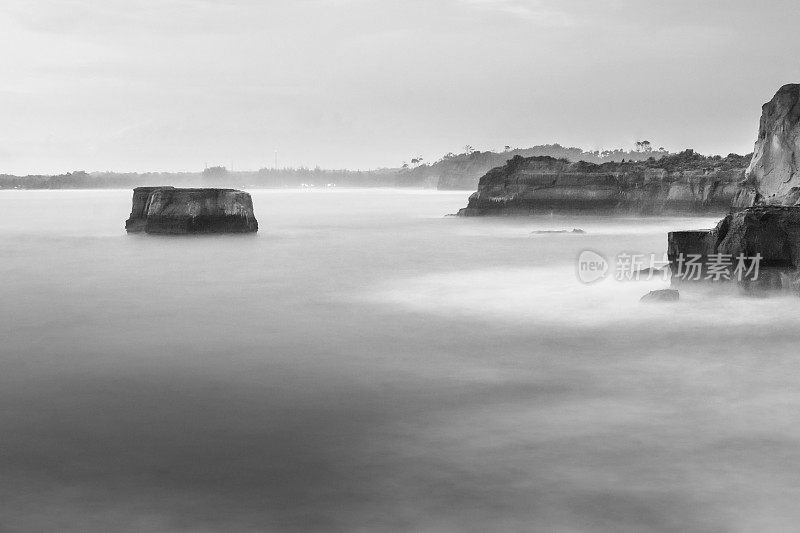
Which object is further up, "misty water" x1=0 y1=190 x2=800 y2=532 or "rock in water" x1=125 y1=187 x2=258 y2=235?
"rock in water" x1=125 y1=187 x2=258 y2=235

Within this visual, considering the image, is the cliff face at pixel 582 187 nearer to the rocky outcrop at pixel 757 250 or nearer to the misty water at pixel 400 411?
the misty water at pixel 400 411

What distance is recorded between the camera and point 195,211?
38031mm

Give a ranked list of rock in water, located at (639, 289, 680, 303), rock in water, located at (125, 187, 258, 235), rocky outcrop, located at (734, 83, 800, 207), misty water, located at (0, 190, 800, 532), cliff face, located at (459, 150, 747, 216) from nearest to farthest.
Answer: misty water, located at (0, 190, 800, 532), rock in water, located at (639, 289, 680, 303), rocky outcrop, located at (734, 83, 800, 207), rock in water, located at (125, 187, 258, 235), cliff face, located at (459, 150, 747, 216)

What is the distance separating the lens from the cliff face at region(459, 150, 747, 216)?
65.8 m

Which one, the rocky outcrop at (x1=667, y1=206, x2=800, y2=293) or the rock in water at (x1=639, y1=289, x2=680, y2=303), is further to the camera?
the rock in water at (x1=639, y1=289, x2=680, y2=303)

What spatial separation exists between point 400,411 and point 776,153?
83.3ft

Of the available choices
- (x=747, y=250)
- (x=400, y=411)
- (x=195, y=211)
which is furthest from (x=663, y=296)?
(x=195, y=211)

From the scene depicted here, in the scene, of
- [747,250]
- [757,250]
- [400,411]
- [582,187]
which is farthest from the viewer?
[582,187]

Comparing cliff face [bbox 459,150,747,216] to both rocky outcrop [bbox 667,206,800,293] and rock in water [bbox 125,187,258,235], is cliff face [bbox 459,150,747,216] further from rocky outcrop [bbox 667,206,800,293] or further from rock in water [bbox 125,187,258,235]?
rocky outcrop [bbox 667,206,800,293]

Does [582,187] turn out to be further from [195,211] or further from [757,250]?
[757,250]

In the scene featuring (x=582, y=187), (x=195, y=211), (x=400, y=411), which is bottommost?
(x=400, y=411)

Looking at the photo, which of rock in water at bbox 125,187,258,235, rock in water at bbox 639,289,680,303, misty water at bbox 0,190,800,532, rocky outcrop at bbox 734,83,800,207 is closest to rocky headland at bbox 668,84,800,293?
misty water at bbox 0,190,800,532

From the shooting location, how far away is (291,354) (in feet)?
43.2

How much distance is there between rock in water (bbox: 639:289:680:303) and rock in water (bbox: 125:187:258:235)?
943 inches
